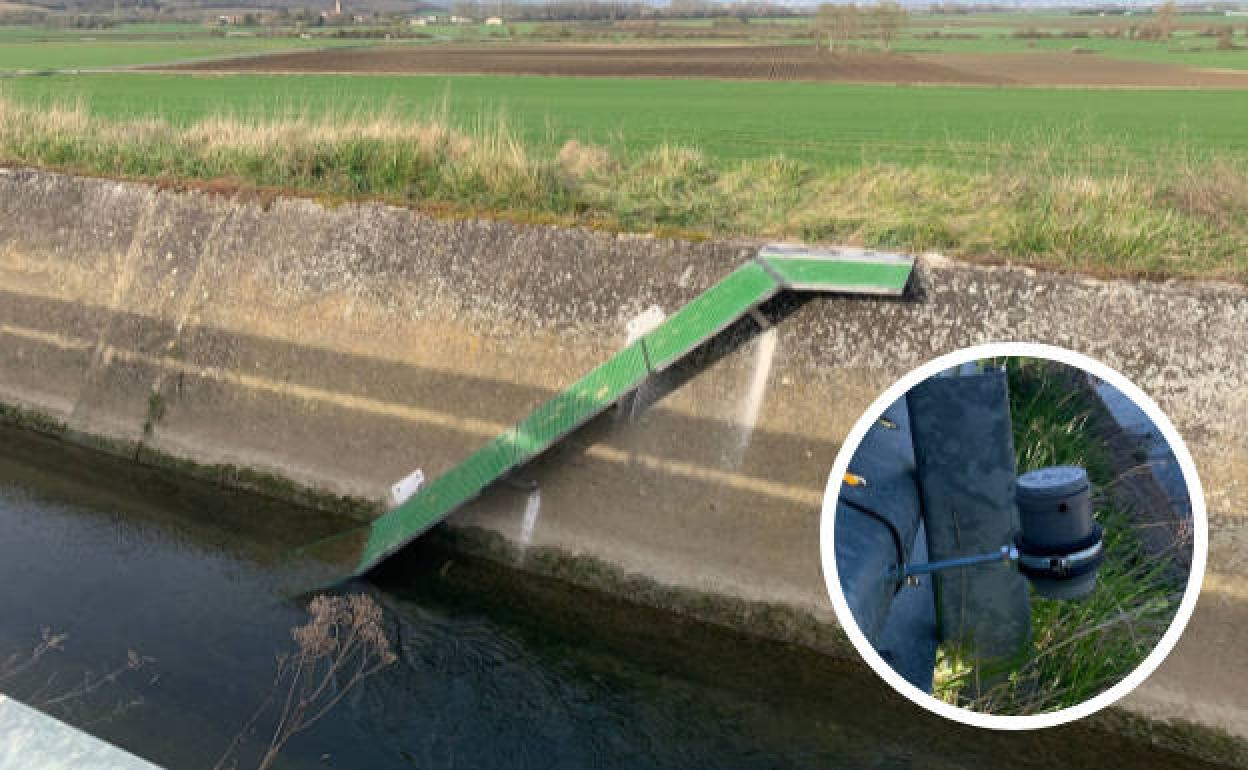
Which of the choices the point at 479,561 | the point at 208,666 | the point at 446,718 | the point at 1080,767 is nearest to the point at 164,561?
the point at 208,666

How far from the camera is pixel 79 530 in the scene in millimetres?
9000

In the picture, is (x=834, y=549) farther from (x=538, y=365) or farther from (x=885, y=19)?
(x=885, y=19)

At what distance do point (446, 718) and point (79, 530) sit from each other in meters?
4.66

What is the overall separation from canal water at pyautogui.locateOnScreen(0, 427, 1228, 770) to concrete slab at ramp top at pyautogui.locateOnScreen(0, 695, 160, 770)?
12.3ft

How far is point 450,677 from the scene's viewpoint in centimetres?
697

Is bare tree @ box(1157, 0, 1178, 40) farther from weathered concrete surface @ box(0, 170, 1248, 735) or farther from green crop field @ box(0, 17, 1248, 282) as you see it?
weathered concrete surface @ box(0, 170, 1248, 735)

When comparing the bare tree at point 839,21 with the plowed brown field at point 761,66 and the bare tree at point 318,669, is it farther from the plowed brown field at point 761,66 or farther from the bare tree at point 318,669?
the bare tree at point 318,669

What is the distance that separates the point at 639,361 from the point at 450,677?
108 inches

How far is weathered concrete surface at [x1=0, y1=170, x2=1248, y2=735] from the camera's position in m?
6.68

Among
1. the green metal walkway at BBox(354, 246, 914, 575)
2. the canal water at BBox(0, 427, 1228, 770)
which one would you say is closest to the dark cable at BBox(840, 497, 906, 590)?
the canal water at BBox(0, 427, 1228, 770)

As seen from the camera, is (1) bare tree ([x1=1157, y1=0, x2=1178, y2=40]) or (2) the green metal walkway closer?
(2) the green metal walkway

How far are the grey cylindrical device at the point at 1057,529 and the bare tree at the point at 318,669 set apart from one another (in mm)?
4603

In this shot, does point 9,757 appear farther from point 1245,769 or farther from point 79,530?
point 79,530

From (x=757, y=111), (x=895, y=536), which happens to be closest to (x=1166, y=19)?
(x=757, y=111)
